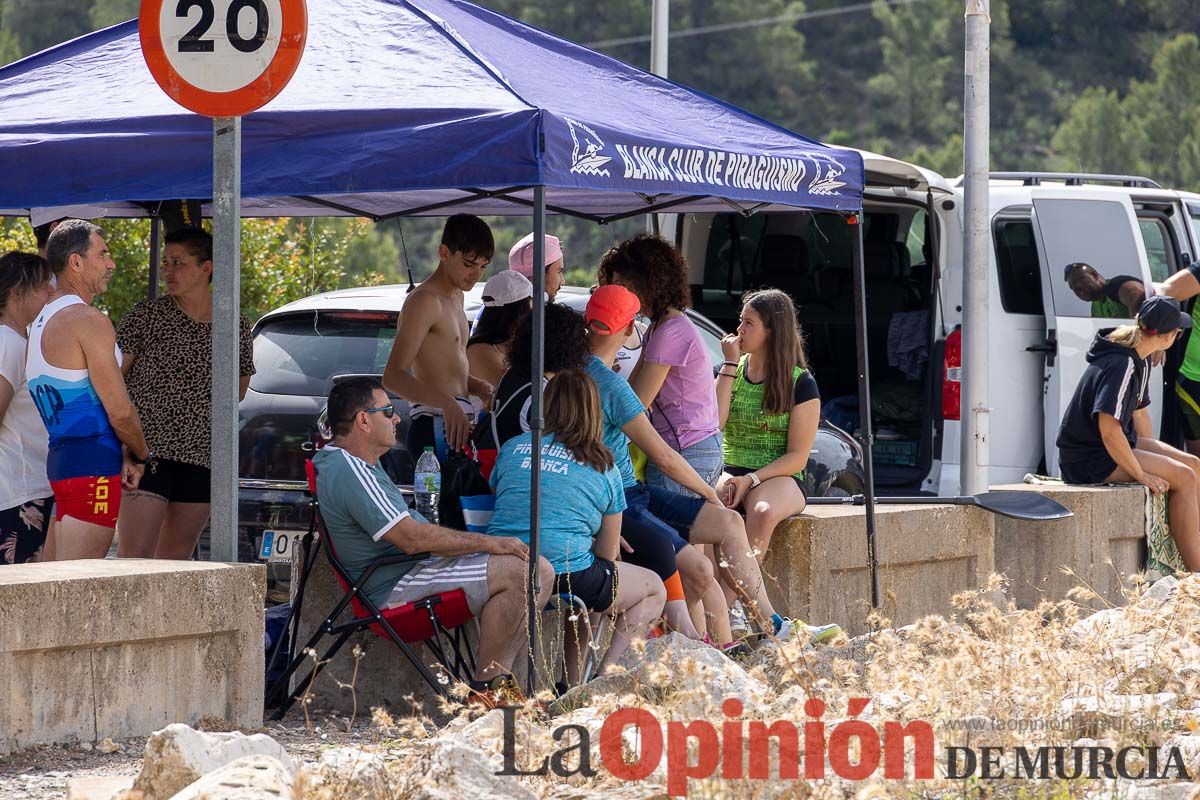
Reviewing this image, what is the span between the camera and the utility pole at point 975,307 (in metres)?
8.62

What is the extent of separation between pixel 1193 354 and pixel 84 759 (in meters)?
6.85

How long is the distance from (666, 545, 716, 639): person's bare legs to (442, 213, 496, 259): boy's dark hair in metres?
1.50

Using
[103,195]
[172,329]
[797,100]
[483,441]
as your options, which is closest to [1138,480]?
[483,441]

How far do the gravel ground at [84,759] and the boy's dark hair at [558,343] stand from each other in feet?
4.72

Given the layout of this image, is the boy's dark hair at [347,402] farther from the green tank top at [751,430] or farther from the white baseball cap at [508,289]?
the green tank top at [751,430]

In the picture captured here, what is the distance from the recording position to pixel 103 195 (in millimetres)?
5703

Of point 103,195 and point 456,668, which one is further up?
point 103,195

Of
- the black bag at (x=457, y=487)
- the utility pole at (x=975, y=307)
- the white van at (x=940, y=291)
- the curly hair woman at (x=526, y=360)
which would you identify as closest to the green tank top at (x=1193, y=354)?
the white van at (x=940, y=291)

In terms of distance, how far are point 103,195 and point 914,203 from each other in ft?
15.8

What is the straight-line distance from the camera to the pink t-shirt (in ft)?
22.4

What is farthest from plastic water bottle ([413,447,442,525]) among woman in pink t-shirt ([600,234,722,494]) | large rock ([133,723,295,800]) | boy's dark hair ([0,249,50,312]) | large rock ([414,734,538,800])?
large rock ([414,734,538,800])

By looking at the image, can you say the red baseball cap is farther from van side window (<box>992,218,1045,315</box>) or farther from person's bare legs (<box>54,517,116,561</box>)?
van side window (<box>992,218,1045,315</box>)

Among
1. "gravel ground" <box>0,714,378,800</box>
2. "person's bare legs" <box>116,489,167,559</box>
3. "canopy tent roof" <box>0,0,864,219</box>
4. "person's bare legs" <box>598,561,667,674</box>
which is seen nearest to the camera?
"gravel ground" <box>0,714,378,800</box>

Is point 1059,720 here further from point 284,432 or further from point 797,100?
point 797,100
